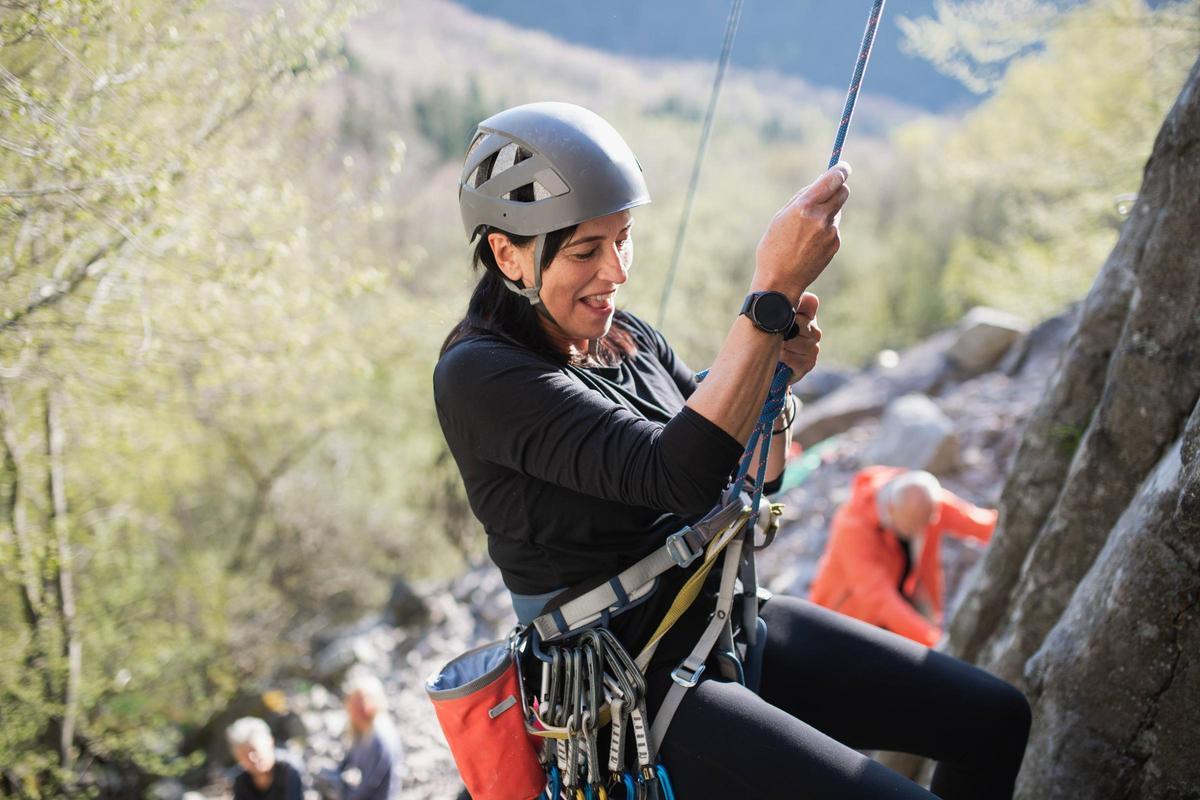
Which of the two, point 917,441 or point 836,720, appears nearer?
point 836,720

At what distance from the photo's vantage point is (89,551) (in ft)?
39.7

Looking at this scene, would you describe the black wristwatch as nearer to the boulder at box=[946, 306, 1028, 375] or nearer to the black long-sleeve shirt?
the black long-sleeve shirt

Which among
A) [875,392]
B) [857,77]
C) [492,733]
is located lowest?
[875,392]

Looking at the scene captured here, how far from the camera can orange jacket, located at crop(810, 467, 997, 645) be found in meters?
5.18

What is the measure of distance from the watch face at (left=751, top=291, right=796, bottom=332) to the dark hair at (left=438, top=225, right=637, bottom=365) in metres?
0.59

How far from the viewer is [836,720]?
2393 millimetres

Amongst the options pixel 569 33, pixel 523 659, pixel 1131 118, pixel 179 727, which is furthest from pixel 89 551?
pixel 1131 118

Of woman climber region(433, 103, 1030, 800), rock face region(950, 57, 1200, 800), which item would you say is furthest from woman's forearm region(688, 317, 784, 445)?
rock face region(950, 57, 1200, 800)

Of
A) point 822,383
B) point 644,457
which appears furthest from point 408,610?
point 644,457

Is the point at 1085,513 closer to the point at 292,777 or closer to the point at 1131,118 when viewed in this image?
the point at 292,777

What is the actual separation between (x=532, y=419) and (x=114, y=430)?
1037 centimetres

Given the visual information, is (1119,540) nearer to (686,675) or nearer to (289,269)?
(686,675)

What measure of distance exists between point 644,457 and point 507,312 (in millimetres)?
668

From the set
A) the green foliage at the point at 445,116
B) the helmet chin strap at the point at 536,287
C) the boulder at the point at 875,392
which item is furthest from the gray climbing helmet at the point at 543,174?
the green foliage at the point at 445,116
